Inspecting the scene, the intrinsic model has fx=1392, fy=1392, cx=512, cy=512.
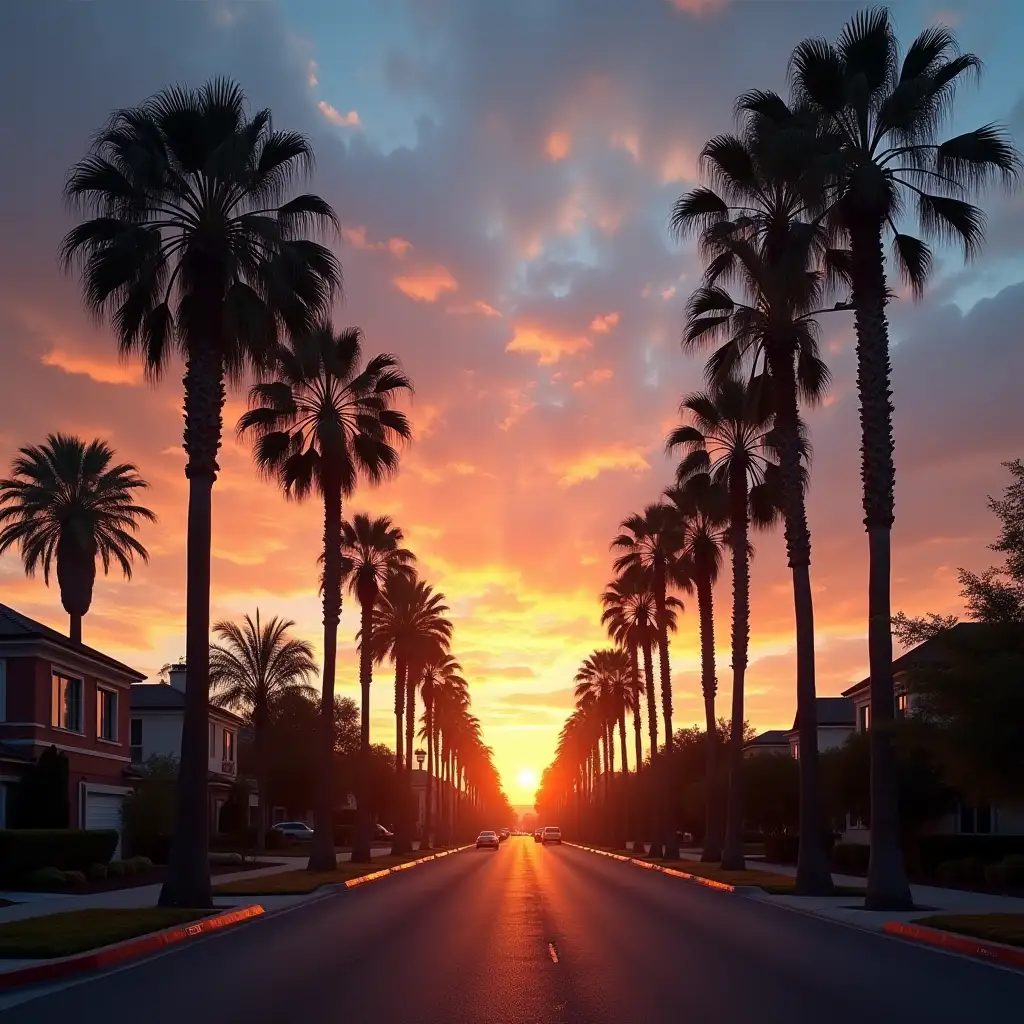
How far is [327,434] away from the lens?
42500mm

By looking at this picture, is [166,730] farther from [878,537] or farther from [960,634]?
[960,634]

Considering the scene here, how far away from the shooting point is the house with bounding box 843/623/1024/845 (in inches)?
923

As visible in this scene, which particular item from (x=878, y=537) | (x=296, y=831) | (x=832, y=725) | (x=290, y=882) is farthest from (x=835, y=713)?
(x=878, y=537)

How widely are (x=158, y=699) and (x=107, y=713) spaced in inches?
850

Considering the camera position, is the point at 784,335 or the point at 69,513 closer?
the point at 784,335

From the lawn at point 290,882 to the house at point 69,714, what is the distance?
8836 millimetres

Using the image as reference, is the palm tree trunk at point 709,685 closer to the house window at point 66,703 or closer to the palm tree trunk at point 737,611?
the palm tree trunk at point 737,611

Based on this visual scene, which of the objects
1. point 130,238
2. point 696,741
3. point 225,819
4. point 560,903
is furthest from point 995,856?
point 696,741

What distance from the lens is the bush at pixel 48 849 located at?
3809cm

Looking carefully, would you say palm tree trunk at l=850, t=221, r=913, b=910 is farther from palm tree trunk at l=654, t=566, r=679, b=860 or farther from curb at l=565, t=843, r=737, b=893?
palm tree trunk at l=654, t=566, r=679, b=860

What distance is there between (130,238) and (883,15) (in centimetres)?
1609

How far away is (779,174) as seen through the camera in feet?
91.3

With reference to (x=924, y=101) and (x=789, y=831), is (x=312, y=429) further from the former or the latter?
(x=789, y=831)

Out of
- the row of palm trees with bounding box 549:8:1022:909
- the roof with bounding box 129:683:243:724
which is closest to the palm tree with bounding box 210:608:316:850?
the roof with bounding box 129:683:243:724
